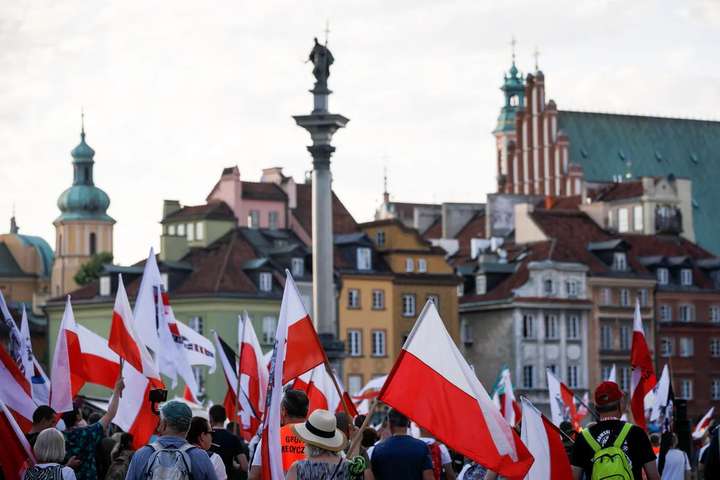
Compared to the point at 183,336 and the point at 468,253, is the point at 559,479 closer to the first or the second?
the point at 183,336

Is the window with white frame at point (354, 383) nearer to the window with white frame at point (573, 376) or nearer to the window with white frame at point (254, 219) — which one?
the window with white frame at point (573, 376)

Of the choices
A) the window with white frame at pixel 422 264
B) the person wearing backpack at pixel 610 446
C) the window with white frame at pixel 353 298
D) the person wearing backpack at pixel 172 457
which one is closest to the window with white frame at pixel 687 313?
the window with white frame at pixel 422 264

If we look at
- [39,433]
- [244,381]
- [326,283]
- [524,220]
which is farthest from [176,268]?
[39,433]

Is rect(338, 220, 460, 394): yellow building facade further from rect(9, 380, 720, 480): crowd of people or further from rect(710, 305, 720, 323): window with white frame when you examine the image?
rect(9, 380, 720, 480): crowd of people

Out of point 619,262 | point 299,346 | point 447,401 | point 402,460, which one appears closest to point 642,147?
point 619,262

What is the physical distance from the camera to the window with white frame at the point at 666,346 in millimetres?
93688

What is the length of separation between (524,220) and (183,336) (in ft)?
228

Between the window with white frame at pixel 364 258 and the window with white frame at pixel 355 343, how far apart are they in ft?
8.93

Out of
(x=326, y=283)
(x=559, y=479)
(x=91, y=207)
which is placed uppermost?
(x=91, y=207)

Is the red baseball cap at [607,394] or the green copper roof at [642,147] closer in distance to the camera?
the red baseball cap at [607,394]

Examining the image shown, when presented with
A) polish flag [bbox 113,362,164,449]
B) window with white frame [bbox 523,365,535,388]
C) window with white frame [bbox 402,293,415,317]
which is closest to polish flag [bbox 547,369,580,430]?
polish flag [bbox 113,362,164,449]

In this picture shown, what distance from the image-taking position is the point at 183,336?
91.4 ft

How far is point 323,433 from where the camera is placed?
1328 cm

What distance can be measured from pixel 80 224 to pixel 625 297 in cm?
5678
